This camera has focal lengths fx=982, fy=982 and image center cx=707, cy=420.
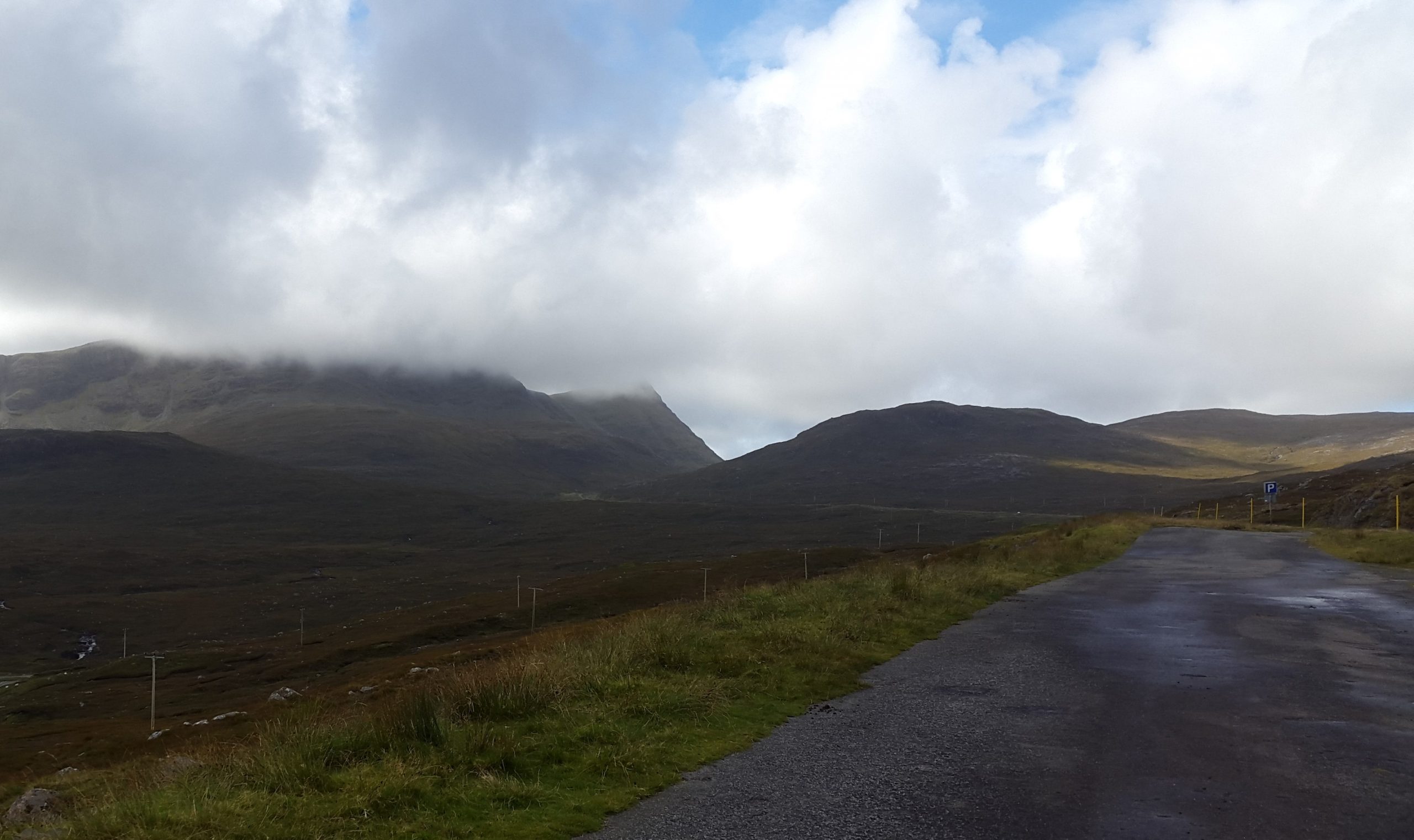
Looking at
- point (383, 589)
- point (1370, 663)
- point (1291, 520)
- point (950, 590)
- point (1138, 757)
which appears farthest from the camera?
point (383, 589)

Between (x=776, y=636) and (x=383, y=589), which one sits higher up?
(x=776, y=636)

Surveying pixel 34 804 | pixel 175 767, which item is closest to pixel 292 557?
pixel 34 804

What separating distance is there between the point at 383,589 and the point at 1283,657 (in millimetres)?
119709

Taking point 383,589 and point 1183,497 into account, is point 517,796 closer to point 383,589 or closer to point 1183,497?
point 383,589

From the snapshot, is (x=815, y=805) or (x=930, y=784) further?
(x=930, y=784)

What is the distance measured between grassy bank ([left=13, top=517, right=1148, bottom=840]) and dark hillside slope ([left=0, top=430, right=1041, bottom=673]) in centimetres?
7044

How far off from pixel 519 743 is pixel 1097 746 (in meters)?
5.14

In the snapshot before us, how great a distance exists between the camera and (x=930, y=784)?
303 inches

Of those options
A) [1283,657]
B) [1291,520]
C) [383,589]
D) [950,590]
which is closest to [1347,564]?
[950,590]

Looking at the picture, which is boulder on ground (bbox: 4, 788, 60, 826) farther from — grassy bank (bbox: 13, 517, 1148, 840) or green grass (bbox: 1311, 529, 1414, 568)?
green grass (bbox: 1311, 529, 1414, 568)

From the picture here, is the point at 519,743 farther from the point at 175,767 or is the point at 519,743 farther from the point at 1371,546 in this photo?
the point at 1371,546

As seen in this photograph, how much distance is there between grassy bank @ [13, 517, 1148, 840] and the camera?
264 inches

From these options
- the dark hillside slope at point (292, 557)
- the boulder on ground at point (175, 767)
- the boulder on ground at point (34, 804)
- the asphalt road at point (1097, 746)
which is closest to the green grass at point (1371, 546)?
the asphalt road at point (1097, 746)

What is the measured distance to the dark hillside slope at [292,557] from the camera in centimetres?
10488
